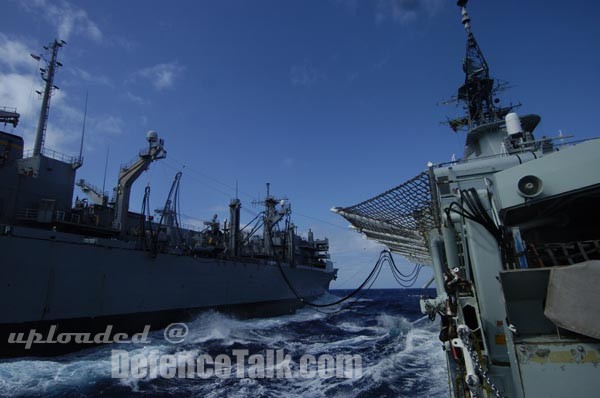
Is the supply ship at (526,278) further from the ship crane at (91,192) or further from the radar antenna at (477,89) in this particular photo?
the ship crane at (91,192)

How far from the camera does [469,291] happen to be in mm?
5121

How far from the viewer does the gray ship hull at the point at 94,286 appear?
13922mm

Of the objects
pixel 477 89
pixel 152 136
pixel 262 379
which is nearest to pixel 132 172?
pixel 152 136

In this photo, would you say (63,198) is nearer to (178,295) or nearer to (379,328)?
(178,295)

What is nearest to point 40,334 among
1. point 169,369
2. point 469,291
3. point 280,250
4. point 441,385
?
point 169,369

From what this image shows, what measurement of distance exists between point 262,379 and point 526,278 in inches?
366

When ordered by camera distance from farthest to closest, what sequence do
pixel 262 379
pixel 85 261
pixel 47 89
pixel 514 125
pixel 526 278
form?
pixel 47 89, pixel 85 261, pixel 262 379, pixel 514 125, pixel 526 278

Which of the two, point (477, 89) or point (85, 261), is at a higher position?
point (477, 89)

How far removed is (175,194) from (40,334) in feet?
40.1

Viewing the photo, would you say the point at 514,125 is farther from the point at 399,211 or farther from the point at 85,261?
the point at 85,261

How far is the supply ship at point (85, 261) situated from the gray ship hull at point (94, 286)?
0.14 ft

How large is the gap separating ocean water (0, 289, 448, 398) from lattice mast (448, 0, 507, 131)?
11.3 metres

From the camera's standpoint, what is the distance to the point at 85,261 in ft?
53.5

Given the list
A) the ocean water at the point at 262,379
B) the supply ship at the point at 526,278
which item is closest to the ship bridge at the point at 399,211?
the supply ship at the point at 526,278
